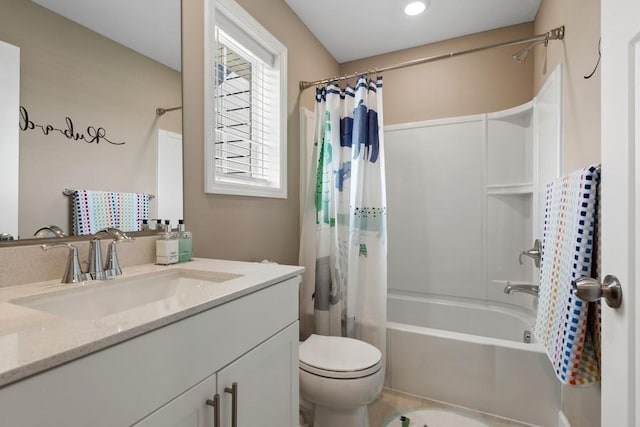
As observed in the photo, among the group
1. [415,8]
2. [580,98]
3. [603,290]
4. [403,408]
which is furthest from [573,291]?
[415,8]

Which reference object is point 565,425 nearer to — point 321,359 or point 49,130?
point 321,359

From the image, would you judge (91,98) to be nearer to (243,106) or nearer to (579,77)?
(243,106)

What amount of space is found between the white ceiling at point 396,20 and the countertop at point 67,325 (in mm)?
2000

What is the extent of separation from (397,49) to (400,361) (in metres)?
2.45

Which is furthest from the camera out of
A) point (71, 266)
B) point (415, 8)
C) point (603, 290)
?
point (415, 8)

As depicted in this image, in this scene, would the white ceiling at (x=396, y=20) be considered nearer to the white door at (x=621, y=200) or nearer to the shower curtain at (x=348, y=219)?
the shower curtain at (x=348, y=219)

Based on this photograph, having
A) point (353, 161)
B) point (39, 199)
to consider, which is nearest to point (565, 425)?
point (353, 161)

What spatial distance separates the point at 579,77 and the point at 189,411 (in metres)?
1.90

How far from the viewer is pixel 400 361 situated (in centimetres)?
194

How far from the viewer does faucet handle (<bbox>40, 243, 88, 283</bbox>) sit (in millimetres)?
897

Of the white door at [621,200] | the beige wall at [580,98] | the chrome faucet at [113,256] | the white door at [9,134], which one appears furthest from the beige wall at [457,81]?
the white door at [9,134]

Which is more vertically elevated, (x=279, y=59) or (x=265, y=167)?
(x=279, y=59)

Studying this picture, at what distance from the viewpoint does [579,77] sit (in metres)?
1.39

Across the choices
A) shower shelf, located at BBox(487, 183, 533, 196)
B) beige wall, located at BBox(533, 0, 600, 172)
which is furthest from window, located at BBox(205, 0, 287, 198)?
shower shelf, located at BBox(487, 183, 533, 196)
